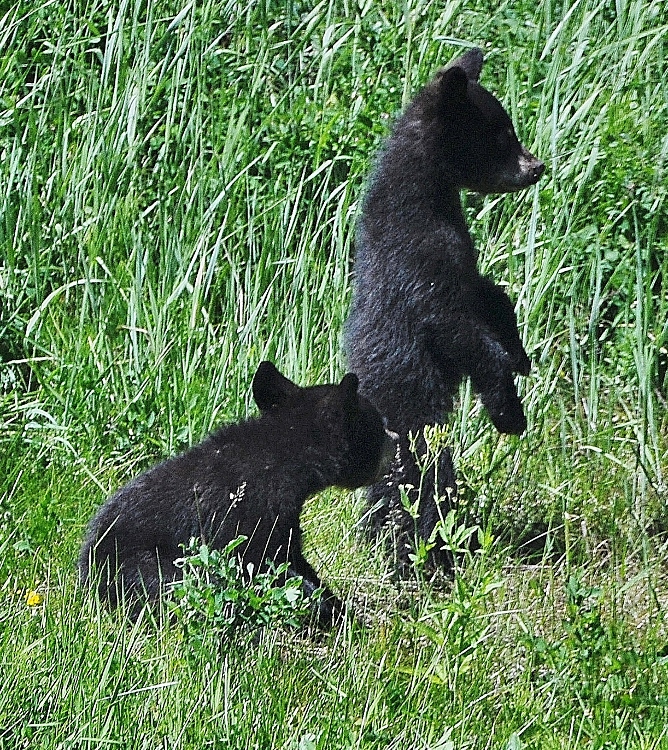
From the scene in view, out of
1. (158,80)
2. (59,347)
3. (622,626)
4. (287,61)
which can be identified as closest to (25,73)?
(158,80)

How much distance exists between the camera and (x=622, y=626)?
4.30m

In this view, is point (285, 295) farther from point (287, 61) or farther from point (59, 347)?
point (287, 61)

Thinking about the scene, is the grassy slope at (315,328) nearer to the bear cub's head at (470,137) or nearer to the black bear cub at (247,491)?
the black bear cub at (247,491)

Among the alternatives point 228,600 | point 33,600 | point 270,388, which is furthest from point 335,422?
point 33,600

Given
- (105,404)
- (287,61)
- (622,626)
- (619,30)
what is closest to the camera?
(622,626)

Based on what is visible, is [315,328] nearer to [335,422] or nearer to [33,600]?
[335,422]

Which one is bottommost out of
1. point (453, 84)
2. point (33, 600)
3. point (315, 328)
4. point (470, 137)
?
point (33, 600)

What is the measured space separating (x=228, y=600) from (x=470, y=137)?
214cm

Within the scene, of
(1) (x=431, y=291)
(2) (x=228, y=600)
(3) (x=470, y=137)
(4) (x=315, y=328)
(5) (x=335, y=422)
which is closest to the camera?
(2) (x=228, y=600)

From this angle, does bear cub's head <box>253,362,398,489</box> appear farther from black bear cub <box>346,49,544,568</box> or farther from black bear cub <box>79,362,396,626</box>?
black bear cub <box>346,49,544,568</box>

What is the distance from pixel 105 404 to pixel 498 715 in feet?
8.06

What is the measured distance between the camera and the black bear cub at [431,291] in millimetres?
4934

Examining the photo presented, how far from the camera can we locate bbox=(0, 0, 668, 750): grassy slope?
3.82m

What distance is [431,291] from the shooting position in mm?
4906
